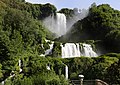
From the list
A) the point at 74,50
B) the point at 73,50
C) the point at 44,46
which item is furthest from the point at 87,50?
the point at 44,46

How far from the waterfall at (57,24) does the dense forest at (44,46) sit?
0.90m

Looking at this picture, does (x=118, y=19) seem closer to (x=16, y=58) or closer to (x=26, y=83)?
(x=16, y=58)

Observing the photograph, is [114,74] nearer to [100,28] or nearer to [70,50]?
[70,50]

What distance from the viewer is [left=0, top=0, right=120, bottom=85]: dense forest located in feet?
83.5

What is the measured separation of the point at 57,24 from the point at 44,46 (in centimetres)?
1574

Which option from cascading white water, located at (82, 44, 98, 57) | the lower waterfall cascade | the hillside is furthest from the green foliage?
the hillside

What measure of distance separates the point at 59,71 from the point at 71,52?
788 cm

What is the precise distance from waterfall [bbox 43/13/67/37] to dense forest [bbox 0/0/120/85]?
0.90m

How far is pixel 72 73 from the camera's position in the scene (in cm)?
3272

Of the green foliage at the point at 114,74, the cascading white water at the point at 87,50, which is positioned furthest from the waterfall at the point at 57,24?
the green foliage at the point at 114,74

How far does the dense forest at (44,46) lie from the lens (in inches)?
1001

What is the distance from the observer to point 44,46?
39281 mm

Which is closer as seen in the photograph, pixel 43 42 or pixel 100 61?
pixel 100 61

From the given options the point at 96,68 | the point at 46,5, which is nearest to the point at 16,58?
the point at 96,68
